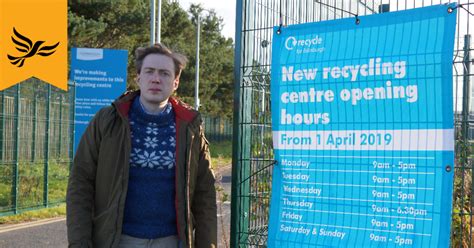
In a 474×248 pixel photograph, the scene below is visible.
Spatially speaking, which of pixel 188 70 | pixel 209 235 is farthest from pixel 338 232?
pixel 188 70

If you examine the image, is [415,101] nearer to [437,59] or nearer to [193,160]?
[437,59]

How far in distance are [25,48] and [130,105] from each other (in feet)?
30.2

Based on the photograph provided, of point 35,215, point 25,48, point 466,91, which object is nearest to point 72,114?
point 25,48

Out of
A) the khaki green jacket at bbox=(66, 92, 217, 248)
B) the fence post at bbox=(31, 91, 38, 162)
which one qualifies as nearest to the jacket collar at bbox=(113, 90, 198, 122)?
the khaki green jacket at bbox=(66, 92, 217, 248)

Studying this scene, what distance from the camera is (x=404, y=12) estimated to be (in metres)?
3.75

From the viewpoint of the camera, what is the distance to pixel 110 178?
3.49m

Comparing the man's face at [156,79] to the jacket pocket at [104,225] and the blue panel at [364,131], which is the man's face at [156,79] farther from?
the blue panel at [364,131]

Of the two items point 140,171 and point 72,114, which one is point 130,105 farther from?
point 72,114

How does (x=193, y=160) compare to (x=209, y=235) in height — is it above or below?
above

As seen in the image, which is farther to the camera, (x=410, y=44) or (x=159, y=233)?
(x=410, y=44)

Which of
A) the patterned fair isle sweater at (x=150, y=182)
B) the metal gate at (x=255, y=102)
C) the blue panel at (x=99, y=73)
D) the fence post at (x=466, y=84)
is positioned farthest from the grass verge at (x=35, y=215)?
the fence post at (x=466, y=84)

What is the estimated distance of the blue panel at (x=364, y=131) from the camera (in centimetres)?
360

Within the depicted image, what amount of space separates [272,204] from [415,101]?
1143 millimetres

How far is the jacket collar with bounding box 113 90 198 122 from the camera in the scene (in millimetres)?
3590
